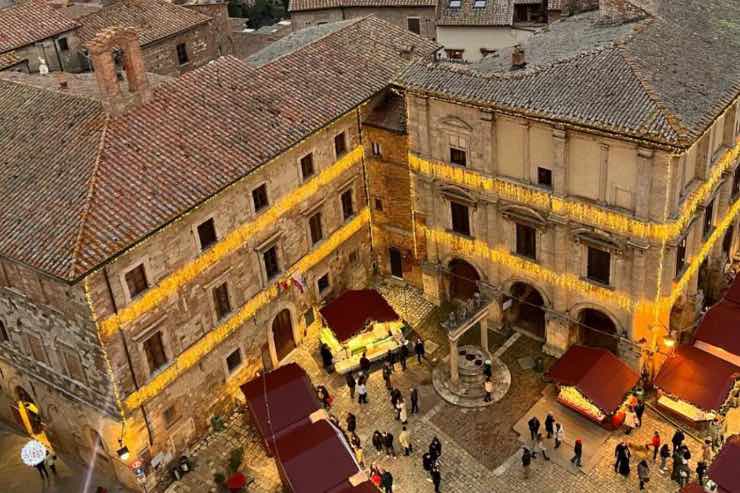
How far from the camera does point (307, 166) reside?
4125cm

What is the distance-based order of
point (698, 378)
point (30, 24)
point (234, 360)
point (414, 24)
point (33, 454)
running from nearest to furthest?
point (33, 454)
point (698, 378)
point (234, 360)
point (30, 24)
point (414, 24)

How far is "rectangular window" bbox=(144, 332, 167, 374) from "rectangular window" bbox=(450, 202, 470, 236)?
15635mm

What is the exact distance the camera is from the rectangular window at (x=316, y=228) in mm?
42406

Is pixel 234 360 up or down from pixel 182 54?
down

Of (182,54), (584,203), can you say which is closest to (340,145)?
(584,203)

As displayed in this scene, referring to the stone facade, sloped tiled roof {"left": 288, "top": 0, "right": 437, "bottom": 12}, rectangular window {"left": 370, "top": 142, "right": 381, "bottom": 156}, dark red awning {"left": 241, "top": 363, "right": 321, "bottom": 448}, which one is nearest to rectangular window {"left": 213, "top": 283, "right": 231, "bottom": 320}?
dark red awning {"left": 241, "top": 363, "right": 321, "bottom": 448}

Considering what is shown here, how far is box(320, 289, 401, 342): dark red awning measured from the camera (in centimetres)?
4191

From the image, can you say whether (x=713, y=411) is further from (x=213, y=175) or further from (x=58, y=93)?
(x=58, y=93)

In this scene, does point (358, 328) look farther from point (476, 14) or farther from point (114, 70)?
point (476, 14)

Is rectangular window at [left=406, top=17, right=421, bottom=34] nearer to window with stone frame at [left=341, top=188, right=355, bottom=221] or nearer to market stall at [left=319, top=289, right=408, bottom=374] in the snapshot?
window with stone frame at [left=341, top=188, right=355, bottom=221]

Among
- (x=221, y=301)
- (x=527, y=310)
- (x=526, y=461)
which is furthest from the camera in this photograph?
(x=527, y=310)

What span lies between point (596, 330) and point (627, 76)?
39.3 feet

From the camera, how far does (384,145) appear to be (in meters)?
44.2

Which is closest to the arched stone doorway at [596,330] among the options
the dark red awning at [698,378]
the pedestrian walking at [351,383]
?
the dark red awning at [698,378]
